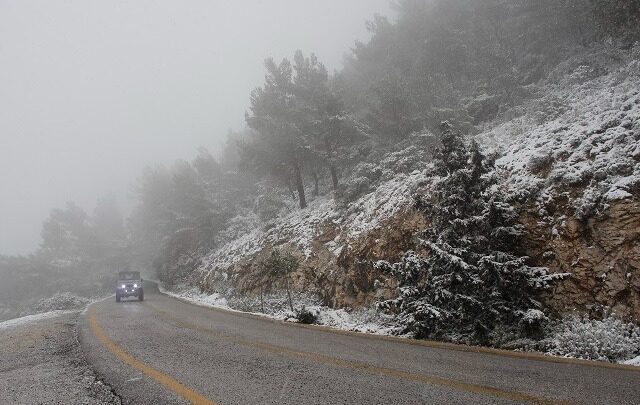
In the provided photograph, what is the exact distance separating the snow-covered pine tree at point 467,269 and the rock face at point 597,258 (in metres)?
0.48

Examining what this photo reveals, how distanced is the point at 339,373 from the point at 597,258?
6.77m

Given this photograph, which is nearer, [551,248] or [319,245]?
[551,248]

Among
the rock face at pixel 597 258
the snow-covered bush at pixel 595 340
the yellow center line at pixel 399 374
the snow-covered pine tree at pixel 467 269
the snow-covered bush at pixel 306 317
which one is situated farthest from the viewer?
the snow-covered bush at pixel 306 317

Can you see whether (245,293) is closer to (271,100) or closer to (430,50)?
(271,100)

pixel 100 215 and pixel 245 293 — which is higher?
pixel 100 215

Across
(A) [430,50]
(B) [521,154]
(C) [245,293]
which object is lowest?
(C) [245,293]

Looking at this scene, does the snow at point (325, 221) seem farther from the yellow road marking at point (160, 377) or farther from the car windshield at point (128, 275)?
the yellow road marking at point (160, 377)

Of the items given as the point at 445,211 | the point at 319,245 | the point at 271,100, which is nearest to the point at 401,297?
the point at 445,211

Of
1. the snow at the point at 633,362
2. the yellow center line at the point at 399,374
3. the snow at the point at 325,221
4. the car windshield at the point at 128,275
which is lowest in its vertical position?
the snow at the point at 633,362

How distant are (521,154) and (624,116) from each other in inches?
103

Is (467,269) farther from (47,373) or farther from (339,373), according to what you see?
(47,373)

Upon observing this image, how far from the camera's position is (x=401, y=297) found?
961 centimetres

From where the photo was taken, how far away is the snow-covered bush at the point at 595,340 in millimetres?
6527

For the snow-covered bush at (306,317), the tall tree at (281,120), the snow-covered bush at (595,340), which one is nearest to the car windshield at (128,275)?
the tall tree at (281,120)
